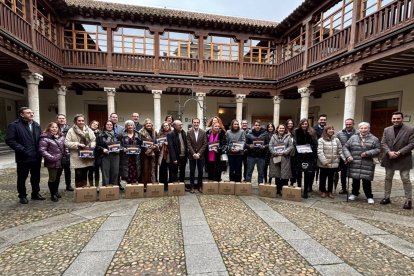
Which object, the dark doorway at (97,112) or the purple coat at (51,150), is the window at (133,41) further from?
the purple coat at (51,150)

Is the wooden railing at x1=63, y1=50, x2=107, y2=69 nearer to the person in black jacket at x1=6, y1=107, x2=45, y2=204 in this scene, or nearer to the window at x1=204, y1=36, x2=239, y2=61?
the window at x1=204, y1=36, x2=239, y2=61

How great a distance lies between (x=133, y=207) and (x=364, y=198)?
183 inches

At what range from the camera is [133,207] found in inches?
160

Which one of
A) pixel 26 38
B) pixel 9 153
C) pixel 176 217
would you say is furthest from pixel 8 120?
pixel 176 217

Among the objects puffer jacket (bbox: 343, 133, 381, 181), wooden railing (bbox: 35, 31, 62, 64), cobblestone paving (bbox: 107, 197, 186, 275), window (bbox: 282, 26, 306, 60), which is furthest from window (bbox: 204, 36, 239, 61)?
cobblestone paving (bbox: 107, 197, 186, 275)

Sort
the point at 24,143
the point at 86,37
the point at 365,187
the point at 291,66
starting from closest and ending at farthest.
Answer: the point at 24,143, the point at 365,187, the point at 86,37, the point at 291,66

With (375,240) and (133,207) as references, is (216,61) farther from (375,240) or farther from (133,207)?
→ (375,240)

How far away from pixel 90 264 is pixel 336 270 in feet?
8.18

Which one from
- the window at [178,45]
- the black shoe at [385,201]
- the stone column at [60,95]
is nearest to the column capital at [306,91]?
the window at [178,45]

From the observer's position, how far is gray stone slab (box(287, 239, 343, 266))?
2.45m

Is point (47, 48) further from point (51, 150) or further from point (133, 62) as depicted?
point (51, 150)

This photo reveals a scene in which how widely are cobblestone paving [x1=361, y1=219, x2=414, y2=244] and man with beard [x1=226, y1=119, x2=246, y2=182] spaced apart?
2436 mm

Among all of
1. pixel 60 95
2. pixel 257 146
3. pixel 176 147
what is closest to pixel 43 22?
pixel 60 95

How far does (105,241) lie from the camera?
2822 millimetres
